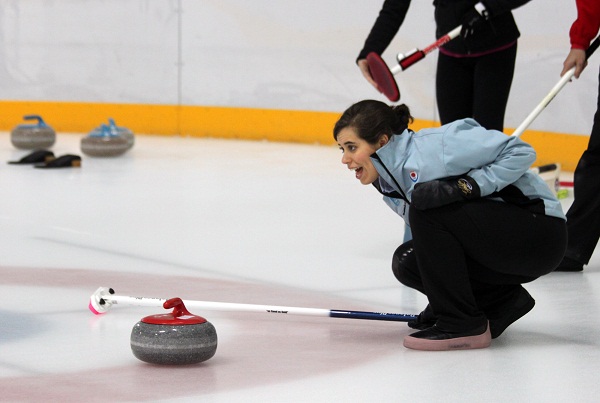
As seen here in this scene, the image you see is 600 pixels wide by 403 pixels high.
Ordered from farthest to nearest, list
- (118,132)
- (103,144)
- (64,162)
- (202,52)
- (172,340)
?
(202,52) < (118,132) < (103,144) < (64,162) < (172,340)

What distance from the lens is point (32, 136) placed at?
286 inches

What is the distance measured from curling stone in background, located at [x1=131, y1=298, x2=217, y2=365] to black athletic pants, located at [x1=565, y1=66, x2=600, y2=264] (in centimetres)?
159

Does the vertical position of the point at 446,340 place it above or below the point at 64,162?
below

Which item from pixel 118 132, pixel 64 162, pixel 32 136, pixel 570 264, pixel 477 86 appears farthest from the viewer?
pixel 32 136

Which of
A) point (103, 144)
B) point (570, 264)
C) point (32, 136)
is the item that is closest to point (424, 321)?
point (570, 264)

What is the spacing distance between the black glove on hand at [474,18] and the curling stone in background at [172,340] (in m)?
1.65

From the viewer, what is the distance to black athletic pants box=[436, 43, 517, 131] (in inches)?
142

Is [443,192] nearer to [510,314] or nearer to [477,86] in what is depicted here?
[510,314]

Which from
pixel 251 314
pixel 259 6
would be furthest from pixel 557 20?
pixel 251 314

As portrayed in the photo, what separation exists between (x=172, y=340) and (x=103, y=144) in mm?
4862

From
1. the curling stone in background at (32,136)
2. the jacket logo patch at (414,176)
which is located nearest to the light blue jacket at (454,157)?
the jacket logo patch at (414,176)

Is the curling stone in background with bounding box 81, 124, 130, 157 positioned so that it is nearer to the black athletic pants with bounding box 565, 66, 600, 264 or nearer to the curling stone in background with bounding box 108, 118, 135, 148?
the curling stone in background with bounding box 108, 118, 135, 148

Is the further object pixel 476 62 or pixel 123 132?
pixel 123 132

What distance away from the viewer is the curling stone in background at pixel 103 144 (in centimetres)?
693
